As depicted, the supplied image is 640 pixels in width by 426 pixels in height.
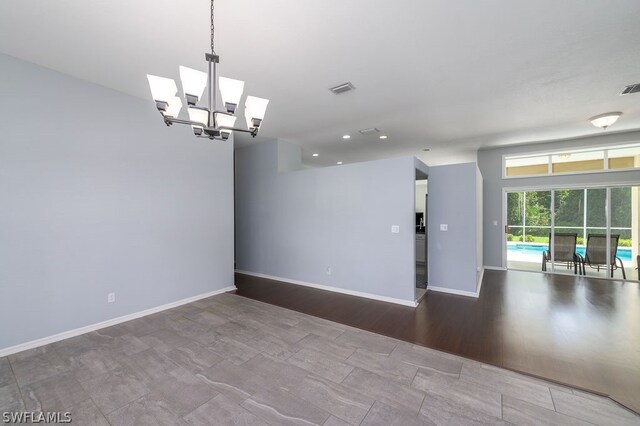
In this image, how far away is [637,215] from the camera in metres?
5.36

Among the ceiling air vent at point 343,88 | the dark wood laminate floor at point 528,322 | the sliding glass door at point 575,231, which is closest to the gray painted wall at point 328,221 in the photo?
the dark wood laminate floor at point 528,322

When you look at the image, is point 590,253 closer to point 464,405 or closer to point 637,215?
point 637,215

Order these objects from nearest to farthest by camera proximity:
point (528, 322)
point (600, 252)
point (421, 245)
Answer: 1. point (528, 322)
2. point (600, 252)
3. point (421, 245)

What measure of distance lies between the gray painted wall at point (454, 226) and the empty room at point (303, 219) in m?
0.03

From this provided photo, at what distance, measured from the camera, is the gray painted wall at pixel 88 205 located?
8.88 feet

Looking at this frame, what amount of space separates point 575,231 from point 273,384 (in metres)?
7.48

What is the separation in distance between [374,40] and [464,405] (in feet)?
10.5

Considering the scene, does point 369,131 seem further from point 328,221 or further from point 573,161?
point 573,161

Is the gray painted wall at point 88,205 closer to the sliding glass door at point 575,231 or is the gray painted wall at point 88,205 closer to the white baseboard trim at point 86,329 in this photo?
the white baseboard trim at point 86,329

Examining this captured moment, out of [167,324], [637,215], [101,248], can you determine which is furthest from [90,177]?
[637,215]

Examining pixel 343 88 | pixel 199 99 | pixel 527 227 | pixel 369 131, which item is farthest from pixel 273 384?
pixel 527 227

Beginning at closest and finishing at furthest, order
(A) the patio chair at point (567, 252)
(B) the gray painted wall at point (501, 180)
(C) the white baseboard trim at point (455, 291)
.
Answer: (C) the white baseboard trim at point (455, 291), (B) the gray painted wall at point (501, 180), (A) the patio chair at point (567, 252)

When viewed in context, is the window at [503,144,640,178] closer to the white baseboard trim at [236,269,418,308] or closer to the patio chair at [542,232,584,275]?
the patio chair at [542,232,584,275]

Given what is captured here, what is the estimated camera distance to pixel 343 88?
11.0ft
